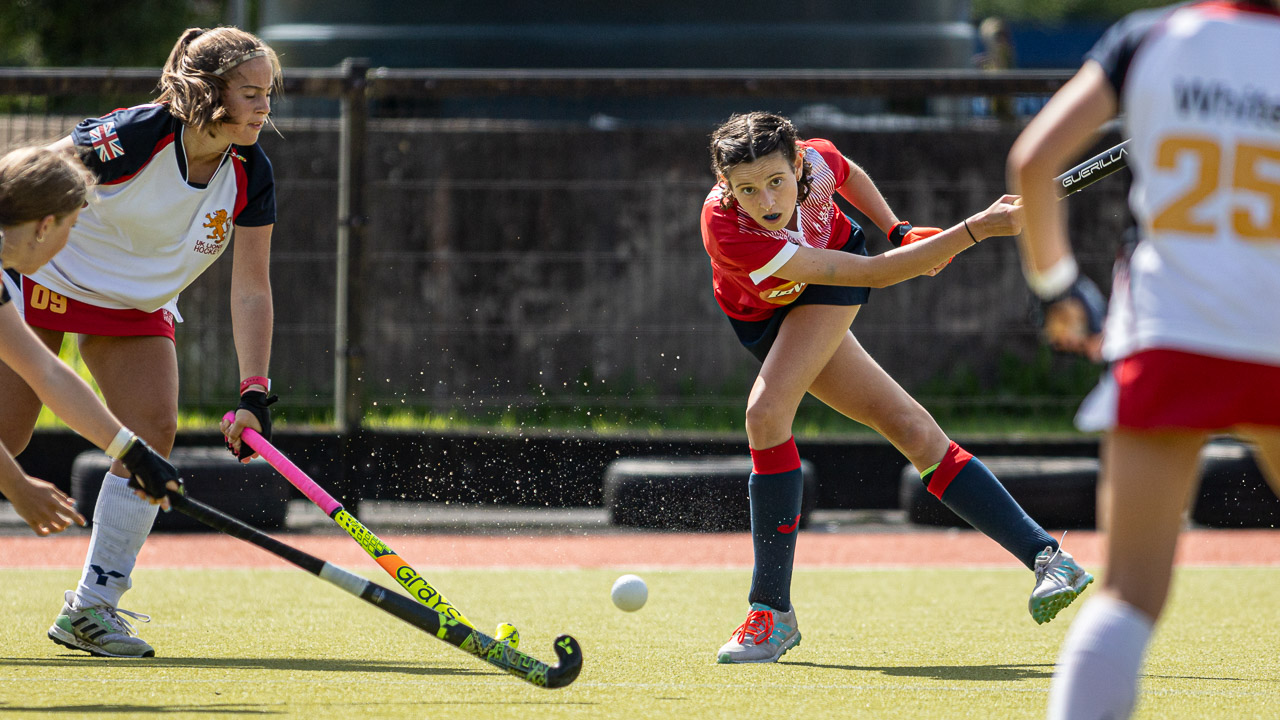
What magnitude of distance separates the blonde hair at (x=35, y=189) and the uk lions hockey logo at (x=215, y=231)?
817 mm

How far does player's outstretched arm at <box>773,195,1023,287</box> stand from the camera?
10.7 ft

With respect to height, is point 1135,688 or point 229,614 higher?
point 1135,688

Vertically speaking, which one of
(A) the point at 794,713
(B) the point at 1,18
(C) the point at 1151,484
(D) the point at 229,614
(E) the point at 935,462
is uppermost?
(B) the point at 1,18

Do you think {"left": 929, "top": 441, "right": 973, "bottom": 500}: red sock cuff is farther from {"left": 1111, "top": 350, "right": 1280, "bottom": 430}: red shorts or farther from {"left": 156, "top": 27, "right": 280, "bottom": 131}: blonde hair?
{"left": 156, "top": 27, "right": 280, "bottom": 131}: blonde hair

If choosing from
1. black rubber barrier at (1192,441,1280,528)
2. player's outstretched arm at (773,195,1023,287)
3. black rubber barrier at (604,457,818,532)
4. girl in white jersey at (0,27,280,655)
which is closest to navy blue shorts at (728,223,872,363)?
player's outstretched arm at (773,195,1023,287)

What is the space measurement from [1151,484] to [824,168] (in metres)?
2.03

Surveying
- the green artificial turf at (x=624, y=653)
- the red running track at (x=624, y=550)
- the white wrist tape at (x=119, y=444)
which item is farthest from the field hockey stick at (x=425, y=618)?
the red running track at (x=624, y=550)

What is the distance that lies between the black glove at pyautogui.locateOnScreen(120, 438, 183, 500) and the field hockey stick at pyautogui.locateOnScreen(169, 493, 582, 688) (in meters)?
0.11

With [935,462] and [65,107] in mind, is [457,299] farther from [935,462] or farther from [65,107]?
[935,462]

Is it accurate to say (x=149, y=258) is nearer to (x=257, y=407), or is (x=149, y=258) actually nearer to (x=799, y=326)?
(x=257, y=407)

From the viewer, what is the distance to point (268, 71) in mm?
3535

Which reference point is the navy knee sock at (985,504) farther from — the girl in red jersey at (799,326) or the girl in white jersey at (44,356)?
the girl in white jersey at (44,356)

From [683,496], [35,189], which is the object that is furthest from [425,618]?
[683,496]

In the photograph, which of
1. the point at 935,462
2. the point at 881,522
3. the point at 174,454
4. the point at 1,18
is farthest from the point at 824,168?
the point at 1,18
